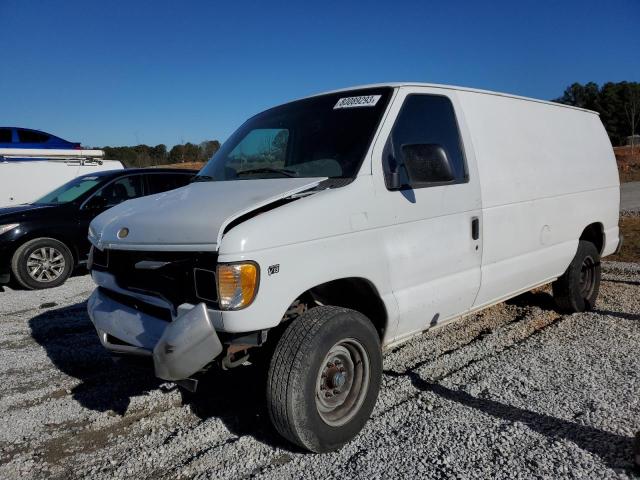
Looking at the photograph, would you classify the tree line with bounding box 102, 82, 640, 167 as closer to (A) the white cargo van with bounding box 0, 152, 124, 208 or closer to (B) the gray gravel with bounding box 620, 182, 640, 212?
Answer: (B) the gray gravel with bounding box 620, 182, 640, 212

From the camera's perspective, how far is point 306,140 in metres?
3.59

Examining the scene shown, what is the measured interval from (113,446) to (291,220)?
5.82ft

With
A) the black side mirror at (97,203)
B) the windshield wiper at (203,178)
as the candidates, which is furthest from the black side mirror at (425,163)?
the black side mirror at (97,203)

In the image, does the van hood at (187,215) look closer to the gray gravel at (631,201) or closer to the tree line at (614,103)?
the gray gravel at (631,201)

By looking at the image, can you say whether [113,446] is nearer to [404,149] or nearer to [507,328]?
[404,149]

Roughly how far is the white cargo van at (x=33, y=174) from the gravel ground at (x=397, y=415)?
6714mm

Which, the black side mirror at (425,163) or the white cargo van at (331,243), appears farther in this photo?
the black side mirror at (425,163)

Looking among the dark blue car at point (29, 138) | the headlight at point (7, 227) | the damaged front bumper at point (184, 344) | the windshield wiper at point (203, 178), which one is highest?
the dark blue car at point (29, 138)

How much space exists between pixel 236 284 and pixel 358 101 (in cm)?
170

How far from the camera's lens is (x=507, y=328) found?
4957 mm

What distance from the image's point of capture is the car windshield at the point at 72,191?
8.27 meters

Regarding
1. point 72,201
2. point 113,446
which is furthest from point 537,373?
point 72,201

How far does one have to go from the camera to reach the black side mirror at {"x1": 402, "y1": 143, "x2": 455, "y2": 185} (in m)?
3.17

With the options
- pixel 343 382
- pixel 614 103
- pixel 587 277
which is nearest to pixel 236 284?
pixel 343 382
